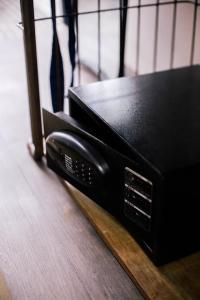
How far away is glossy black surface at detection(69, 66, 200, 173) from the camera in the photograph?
0.61 m

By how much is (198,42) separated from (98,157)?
101 centimetres

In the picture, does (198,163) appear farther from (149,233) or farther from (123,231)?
(123,231)

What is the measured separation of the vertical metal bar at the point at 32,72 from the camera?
1026mm

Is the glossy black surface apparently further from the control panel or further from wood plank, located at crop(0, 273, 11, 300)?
wood plank, located at crop(0, 273, 11, 300)

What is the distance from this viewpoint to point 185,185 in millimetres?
588

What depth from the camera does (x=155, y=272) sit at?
26.9 inches

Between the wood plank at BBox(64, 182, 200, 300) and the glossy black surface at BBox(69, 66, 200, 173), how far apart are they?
0.64 ft

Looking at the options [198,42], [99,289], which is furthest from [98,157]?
[198,42]

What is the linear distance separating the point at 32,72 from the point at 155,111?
1.57 feet

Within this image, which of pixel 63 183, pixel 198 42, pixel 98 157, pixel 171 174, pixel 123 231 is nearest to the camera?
pixel 171 174

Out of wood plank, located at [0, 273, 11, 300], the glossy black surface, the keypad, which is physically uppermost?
the glossy black surface

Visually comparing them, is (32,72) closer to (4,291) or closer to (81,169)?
(81,169)

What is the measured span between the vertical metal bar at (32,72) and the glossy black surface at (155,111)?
0.28m

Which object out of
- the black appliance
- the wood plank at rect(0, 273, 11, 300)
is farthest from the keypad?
the wood plank at rect(0, 273, 11, 300)
